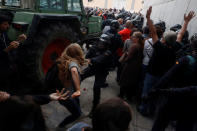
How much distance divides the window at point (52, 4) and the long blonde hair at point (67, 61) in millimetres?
2161

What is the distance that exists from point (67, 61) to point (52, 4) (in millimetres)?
2557

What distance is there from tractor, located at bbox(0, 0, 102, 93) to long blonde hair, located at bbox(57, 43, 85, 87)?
44.3 inches

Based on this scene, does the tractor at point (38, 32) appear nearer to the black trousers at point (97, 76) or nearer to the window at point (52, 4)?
the window at point (52, 4)

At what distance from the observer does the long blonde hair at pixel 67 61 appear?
2184 mm

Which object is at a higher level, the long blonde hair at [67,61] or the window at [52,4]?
the window at [52,4]

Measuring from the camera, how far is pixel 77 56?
229 cm

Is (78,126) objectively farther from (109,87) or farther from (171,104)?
(109,87)

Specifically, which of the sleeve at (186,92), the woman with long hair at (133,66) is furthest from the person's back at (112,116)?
the woman with long hair at (133,66)

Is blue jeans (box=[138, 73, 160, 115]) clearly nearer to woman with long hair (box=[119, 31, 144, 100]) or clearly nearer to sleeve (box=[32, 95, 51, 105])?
woman with long hair (box=[119, 31, 144, 100])

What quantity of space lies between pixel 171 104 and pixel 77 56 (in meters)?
1.38

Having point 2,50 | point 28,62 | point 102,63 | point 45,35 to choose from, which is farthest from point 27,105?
point 45,35

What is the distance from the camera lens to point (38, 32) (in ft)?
10.5

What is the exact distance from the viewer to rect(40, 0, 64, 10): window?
12.6 ft

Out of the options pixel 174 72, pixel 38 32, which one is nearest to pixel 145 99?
pixel 174 72
